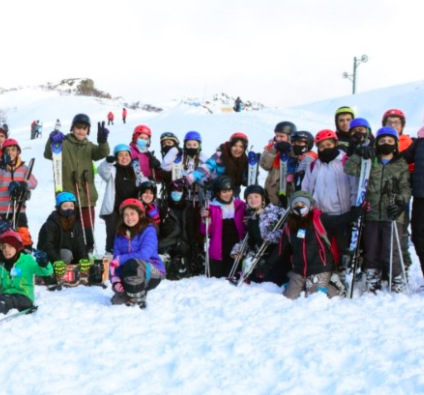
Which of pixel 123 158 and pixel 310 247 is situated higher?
pixel 123 158

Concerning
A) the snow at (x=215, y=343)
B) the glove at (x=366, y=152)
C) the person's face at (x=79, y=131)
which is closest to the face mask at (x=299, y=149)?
the glove at (x=366, y=152)

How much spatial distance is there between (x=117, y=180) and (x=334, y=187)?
2.86 meters

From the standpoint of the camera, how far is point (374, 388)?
308 centimetres

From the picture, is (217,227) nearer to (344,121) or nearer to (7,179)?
(344,121)

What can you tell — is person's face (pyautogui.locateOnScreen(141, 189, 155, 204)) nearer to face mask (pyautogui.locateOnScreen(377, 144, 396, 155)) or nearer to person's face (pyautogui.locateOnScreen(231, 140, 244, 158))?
person's face (pyautogui.locateOnScreen(231, 140, 244, 158))

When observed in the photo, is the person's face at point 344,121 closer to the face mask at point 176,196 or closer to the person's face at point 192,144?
the person's face at point 192,144

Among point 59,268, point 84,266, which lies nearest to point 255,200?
point 84,266

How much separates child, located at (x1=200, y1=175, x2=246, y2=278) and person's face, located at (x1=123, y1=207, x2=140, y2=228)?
1.19 metres

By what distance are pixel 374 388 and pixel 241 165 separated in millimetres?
3910

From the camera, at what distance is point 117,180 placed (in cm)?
649

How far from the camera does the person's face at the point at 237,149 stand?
21.4 feet

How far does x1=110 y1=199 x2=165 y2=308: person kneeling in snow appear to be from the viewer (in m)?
4.84

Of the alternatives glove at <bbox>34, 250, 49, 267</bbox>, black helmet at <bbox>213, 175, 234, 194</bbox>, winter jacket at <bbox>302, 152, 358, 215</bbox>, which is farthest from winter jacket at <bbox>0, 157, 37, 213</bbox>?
winter jacket at <bbox>302, 152, 358, 215</bbox>

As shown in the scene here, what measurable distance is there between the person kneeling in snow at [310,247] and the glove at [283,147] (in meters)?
0.93
